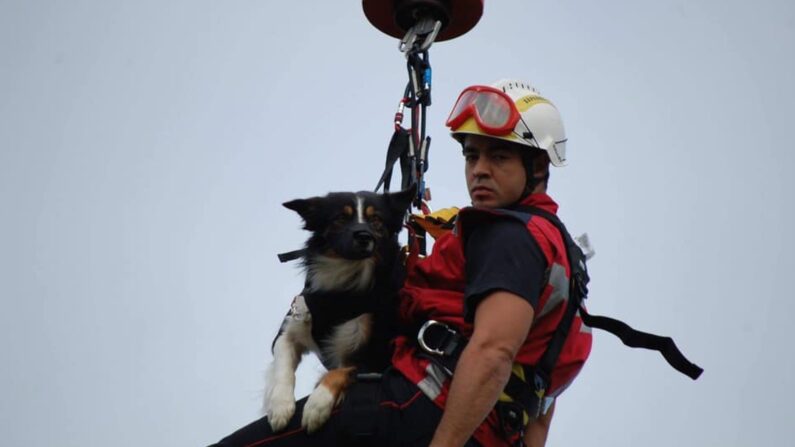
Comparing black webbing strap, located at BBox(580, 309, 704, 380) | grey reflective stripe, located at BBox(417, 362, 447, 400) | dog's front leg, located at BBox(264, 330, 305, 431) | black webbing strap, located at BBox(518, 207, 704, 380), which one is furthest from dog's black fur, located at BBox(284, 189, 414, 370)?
black webbing strap, located at BBox(580, 309, 704, 380)

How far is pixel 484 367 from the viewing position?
3.87m

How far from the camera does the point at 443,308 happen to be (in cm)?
452

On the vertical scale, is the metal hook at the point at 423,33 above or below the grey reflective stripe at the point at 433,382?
above

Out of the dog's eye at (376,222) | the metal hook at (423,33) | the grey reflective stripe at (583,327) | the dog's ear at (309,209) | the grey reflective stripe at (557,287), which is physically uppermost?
the metal hook at (423,33)

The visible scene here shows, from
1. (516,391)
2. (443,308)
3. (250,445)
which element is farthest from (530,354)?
(250,445)

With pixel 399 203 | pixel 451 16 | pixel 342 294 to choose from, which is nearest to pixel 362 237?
pixel 342 294

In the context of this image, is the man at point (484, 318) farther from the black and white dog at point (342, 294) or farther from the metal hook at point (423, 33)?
the metal hook at point (423, 33)

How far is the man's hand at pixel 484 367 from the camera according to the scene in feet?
12.7

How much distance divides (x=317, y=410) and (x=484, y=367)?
1.04 m

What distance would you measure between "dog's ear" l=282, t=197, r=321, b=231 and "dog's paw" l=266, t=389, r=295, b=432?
4.68 ft

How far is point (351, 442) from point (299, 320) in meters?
1.37

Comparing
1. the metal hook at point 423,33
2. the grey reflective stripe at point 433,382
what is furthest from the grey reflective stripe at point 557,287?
the metal hook at point 423,33

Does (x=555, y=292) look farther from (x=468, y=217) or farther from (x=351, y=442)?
(x=351, y=442)

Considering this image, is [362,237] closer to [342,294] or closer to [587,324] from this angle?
[342,294]
